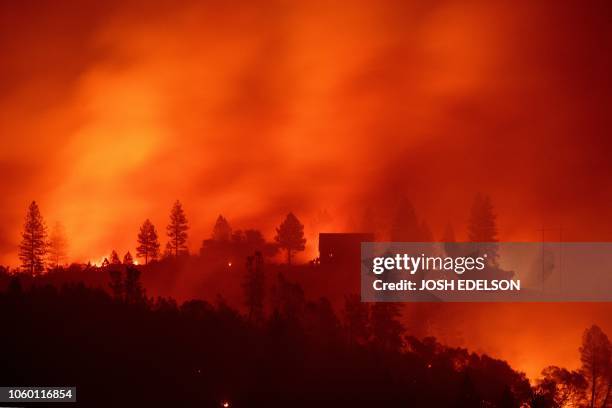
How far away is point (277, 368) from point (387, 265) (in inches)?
1453

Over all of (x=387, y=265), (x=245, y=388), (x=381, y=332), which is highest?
(x=387, y=265)

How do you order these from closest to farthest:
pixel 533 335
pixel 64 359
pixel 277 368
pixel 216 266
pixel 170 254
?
1. pixel 64 359
2. pixel 277 368
3. pixel 533 335
4. pixel 216 266
5. pixel 170 254

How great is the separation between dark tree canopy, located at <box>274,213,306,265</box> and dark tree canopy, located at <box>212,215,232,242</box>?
13853mm

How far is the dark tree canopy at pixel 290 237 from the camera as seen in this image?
116625mm

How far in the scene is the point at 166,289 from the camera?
326 ft

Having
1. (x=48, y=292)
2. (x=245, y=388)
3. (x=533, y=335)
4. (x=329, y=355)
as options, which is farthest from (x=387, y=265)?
(x=48, y=292)

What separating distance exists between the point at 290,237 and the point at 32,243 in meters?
41.9

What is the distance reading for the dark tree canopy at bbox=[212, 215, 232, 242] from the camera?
424 ft

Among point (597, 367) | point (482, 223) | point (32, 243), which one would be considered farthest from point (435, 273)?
point (32, 243)

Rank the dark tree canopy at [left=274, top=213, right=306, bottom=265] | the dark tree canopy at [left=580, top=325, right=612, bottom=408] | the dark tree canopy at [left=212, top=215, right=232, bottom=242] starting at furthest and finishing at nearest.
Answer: the dark tree canopy at [left=212, top=215, right=232, bottom=242]
the dark tree canopy at [left=274, top=213, right=306, bottom=265]
the dark tree canopy at [left=580, top=325, right=612, bottom=408]

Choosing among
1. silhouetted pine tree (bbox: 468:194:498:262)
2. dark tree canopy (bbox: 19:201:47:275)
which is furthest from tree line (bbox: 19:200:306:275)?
silhouetted pine tree (bbox: 468:194:498:262)

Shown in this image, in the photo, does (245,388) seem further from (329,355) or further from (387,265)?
(387,265)

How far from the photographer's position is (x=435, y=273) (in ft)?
354

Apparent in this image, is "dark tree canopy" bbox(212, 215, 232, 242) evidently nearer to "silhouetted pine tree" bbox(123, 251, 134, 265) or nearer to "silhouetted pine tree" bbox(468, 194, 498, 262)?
"silhouetted pine tree" bbox(123, 251, 134, 265)
